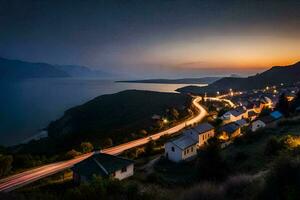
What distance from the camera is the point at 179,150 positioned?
36.6 metres

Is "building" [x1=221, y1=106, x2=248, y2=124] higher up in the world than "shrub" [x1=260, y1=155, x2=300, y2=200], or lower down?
lower down

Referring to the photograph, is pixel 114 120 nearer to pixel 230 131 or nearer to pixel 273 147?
pixel 230 131

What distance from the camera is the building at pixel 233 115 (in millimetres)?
63709

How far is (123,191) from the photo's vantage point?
10.6m

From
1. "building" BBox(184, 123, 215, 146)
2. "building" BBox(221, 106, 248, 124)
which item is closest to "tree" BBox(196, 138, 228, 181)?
"building" BBox(184, 123, 215, 146)

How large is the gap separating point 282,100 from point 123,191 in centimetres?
5988

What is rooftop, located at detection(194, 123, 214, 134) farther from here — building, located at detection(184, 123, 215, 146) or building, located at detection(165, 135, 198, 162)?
building, located at detection(165, 135, 198, 162)

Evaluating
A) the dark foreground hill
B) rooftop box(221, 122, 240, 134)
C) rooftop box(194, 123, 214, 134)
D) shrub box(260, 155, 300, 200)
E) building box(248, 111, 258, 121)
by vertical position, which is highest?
shrub box(260, 155, 300, 200)

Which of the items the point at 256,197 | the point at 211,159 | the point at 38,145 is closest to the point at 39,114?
the point at 38,145

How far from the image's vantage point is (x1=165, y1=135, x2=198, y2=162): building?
36.8m

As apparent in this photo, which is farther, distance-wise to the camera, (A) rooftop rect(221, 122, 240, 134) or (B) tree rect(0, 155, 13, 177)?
(A) rooftop rect(221, 122, 240, 134)

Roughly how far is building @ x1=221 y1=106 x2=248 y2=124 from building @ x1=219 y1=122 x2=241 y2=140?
10.5m

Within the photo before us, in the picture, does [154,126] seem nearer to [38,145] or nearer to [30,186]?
[38,145]

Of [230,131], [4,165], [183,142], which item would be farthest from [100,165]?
[230,131]
